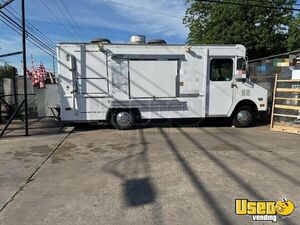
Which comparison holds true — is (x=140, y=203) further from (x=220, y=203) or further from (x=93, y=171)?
(x=93, y=171)

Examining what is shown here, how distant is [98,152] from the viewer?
7703 millimetres

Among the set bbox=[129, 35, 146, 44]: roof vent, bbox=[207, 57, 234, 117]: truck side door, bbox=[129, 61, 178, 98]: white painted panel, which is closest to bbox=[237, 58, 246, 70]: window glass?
bbox=[207, 57, 234, 117]: truck side door

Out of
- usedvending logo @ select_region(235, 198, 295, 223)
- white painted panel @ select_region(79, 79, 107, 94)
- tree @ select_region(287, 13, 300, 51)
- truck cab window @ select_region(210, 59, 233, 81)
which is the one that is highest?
tree @ select_region(287, 13, 300, 51)

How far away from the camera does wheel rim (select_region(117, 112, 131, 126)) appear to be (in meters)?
10.9

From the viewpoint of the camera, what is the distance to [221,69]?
11172 mm

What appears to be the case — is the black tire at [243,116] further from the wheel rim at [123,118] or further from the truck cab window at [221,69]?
the wheel rim at [123,118]

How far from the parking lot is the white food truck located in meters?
1.46

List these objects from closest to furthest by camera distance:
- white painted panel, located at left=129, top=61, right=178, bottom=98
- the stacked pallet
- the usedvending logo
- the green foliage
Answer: the usedvending logo < the stacked pallet < white painted panel, located at left=129, top=61, right=178, bottom=98 < the green foliage

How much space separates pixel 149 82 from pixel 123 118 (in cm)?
157

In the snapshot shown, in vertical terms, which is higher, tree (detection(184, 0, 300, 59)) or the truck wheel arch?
tree (detection(184, 0, 300, 59))

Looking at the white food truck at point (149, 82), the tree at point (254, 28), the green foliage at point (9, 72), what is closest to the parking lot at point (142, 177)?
the white food truck at point (149, 82)

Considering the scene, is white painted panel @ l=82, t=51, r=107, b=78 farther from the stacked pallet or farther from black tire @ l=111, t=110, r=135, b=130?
the stacked pallet

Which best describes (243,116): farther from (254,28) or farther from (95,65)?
(254,28)

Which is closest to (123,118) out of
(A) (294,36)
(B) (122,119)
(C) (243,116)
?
(B) (122,119)
